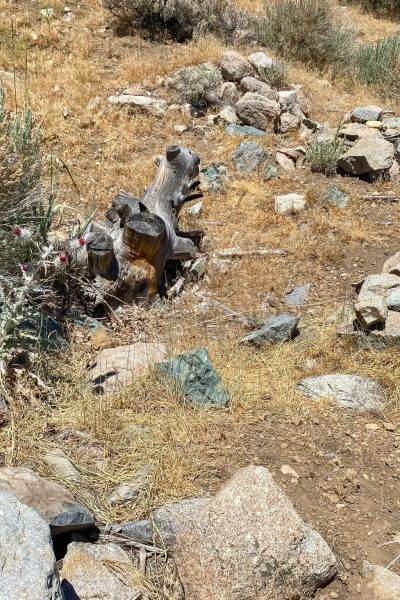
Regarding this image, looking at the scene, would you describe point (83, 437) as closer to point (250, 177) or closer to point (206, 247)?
point (206, 247)

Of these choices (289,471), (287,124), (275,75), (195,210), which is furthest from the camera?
(275,75)

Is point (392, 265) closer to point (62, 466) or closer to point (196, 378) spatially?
point (196, 378)

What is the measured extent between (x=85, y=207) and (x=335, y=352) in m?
3.36

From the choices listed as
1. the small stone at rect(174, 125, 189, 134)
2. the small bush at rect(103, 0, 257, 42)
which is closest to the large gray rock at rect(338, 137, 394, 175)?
the small stone at rect(174, 125, 189, 134)

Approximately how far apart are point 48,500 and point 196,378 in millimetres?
1348

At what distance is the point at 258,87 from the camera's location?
360 inches

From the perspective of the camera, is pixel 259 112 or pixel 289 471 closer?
pixel 289 471

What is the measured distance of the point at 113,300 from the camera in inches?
206

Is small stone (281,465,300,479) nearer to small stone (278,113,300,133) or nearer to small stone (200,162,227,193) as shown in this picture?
small stone (200,162,227,193)

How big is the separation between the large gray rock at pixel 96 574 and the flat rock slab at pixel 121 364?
4.14 feet

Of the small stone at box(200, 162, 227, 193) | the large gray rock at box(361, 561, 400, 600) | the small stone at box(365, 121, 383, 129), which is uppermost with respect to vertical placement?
the large gray rock at box(361, 561, 400, 600)

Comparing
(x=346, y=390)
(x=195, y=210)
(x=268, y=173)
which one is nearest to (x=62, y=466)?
(x=346, y=390)

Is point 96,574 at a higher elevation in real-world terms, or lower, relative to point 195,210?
higher

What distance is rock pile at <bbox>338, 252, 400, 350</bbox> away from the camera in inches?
177
